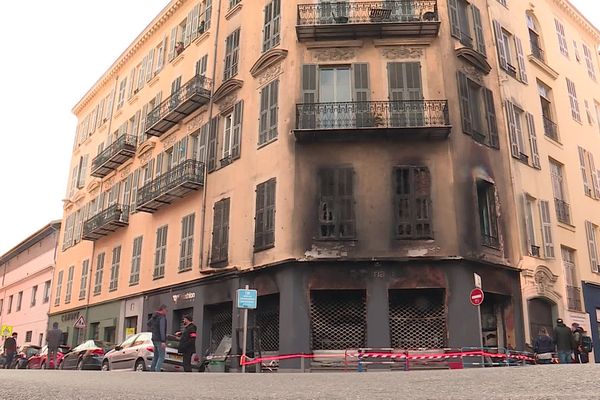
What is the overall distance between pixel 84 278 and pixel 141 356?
17.4 metres

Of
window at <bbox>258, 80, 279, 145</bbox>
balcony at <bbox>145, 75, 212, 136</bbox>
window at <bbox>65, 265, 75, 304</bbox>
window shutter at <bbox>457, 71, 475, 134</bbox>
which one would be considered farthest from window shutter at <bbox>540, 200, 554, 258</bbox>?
window at <bbox>65, 265, 75, 304</bbox>

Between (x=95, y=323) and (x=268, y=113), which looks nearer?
(x=268, y=113)

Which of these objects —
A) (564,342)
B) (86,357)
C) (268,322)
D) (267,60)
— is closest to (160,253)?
(86,357)

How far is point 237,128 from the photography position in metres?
21.2

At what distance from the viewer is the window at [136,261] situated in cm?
2617

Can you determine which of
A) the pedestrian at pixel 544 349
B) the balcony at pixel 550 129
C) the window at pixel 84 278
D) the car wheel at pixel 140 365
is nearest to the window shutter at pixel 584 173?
the balcony at pixel 550 129

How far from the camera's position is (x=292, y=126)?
18.5 meters

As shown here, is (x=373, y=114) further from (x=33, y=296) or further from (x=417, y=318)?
(x=33, y=296)

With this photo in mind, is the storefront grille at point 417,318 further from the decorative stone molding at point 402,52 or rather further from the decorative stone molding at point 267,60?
the decorative stone molding at point 267,60

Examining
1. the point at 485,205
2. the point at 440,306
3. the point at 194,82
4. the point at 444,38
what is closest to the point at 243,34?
the point at 194,82

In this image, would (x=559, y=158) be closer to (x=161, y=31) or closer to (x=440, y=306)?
(x=440, y=306)

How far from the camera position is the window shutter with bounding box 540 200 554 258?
2080cm

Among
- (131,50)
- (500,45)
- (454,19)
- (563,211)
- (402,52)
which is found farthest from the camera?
(131,50)

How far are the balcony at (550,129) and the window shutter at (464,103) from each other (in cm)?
635
